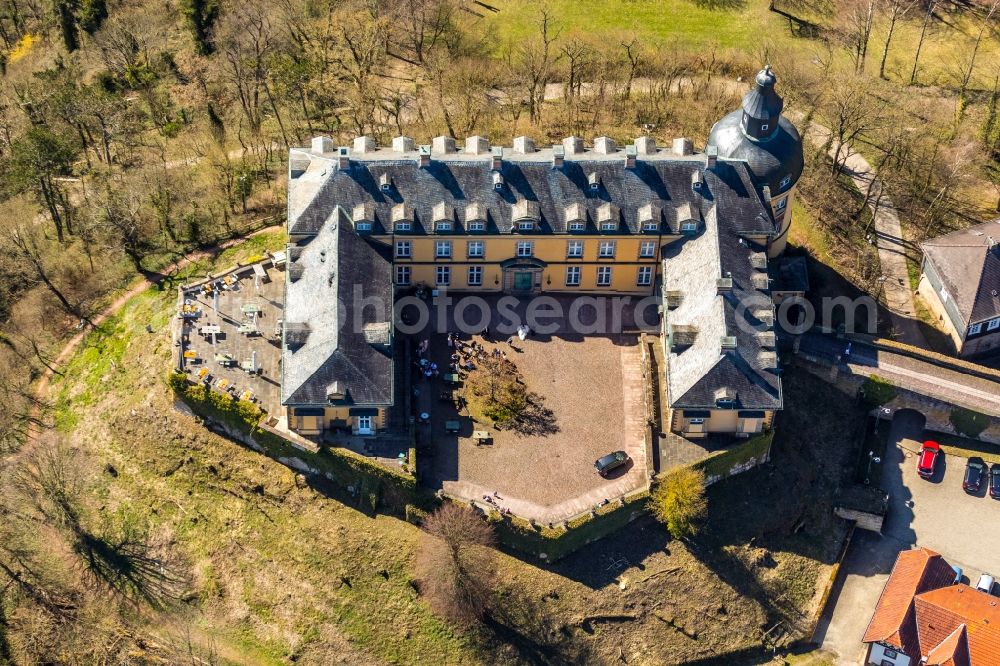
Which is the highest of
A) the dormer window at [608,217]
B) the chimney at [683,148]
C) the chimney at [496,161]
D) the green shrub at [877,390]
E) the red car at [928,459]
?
the chimney at [683,148]

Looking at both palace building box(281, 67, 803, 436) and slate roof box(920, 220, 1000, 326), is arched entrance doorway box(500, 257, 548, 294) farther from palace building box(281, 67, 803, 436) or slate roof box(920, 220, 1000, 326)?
slate roof box(920, 220, 1000, 326)

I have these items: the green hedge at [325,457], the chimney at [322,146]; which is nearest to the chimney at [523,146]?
the chimney at [322,146]

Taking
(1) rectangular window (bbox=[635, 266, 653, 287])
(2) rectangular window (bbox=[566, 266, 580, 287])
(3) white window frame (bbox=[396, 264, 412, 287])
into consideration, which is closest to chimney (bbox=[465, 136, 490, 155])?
(3) white window frame (bbox=[396, 264, 412, 287])

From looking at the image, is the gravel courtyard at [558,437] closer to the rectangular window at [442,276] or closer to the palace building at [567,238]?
the palace building at [567,238]

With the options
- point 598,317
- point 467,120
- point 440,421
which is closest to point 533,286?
point 598,317

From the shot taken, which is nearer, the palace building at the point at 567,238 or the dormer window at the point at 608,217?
the palace building at the point at 567,238

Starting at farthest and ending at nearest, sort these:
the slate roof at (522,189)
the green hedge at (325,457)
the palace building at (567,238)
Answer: the slate roof at (522,189) → the palace building at (567,238) → the green hedge at (325,457)
